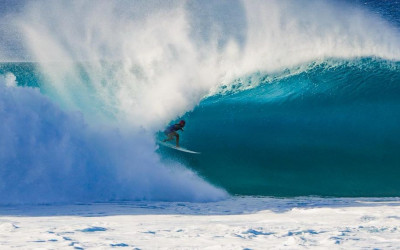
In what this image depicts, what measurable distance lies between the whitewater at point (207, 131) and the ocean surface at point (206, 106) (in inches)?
1.2

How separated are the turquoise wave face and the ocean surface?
3 cm

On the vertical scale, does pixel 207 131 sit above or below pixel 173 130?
above

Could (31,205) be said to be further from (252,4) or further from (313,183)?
(252,4)

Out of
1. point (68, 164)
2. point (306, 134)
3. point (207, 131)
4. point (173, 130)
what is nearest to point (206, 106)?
point (207, 131)

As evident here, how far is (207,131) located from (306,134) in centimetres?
183

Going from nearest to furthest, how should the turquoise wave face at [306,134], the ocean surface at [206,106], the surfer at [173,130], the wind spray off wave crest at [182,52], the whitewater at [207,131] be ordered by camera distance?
the whitewater at [207,131]
the ocean surface at [206,106]
the turquoise wave face at [306,134]
the surfer at [173,130]
the wind spray off wave crest at [182,52]

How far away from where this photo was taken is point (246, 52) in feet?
43.2

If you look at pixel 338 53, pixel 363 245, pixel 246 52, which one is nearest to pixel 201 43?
pixel 246 52

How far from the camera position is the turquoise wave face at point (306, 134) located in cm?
930

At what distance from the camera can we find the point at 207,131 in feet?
36.8

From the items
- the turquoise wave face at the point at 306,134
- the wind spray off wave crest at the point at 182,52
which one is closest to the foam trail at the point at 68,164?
the turquoise wave face at the point at 306,134

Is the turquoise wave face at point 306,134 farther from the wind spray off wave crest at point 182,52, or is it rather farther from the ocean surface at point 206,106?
the wind spray off wave crest at point 182,52

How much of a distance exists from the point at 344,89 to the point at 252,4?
431 centimetres

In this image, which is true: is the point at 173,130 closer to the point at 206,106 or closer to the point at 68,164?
the point at 206,106
